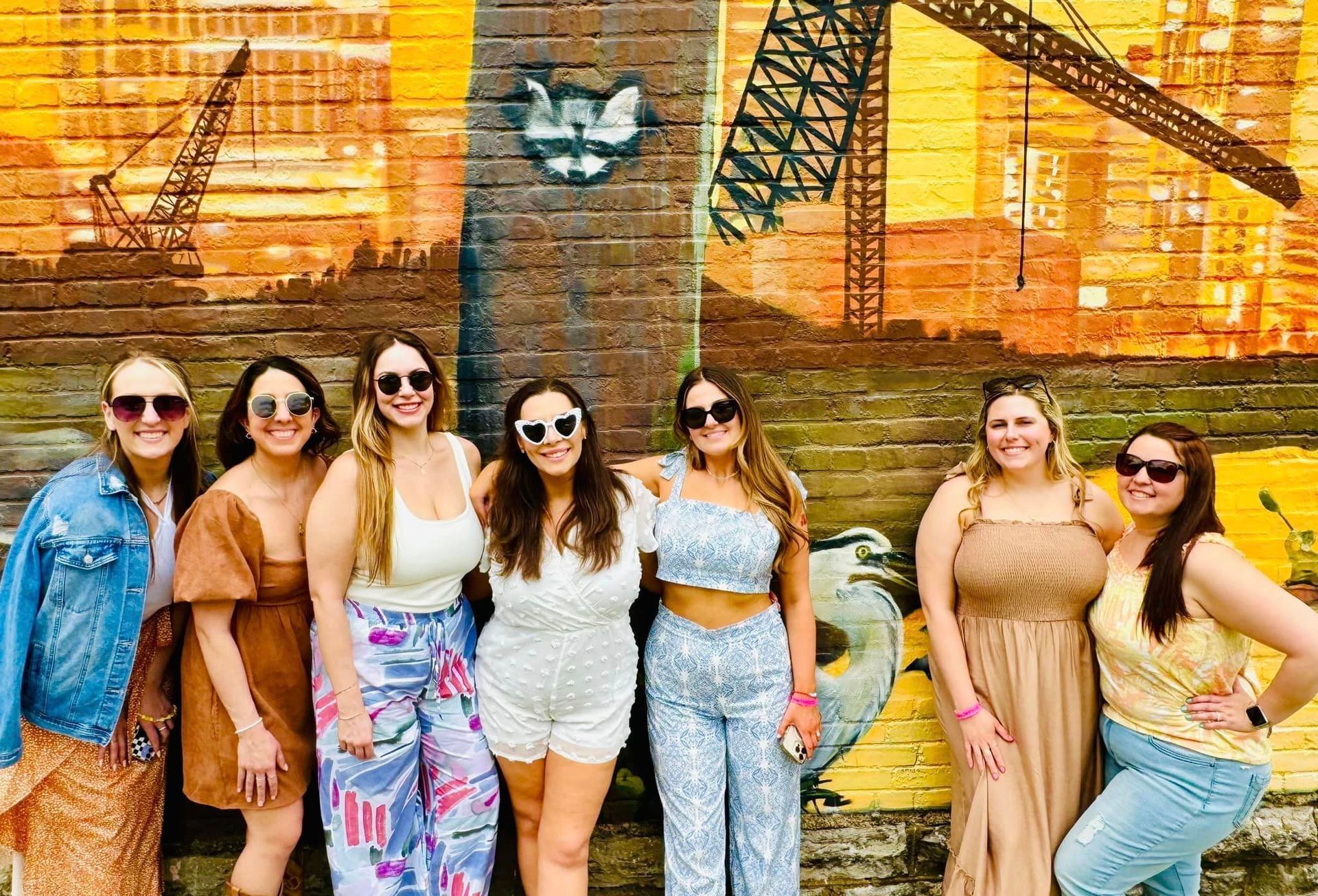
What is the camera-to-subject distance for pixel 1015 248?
3.12m

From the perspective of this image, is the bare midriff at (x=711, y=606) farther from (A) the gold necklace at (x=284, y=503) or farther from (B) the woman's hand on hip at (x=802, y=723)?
(A) the gold necklace at (x=284, y=503)

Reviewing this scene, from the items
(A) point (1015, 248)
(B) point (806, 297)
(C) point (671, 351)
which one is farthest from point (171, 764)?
(A) point (1015, 248)

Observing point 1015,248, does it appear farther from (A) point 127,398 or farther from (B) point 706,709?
(A) point 127,398

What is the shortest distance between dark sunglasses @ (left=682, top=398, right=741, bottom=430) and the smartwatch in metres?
1.73

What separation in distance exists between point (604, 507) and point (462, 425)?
31.6 inches

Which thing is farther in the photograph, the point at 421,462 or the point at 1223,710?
the point at 421,462

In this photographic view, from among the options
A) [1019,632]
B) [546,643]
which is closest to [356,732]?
[546,643]

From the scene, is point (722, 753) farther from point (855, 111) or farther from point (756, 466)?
point (855, 111)

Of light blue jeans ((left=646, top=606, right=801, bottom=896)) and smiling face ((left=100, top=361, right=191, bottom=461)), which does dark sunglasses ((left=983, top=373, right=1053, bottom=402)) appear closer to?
light blue jeans ((left=646, top=606, right=801, bottom=896))

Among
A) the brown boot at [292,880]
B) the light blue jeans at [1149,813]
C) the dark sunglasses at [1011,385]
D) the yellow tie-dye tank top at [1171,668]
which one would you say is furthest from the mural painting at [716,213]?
the brown boot at [292,880]

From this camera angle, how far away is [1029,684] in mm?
2703

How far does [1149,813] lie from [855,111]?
8.08ft

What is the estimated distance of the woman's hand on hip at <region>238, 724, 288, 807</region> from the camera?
2.54 meters

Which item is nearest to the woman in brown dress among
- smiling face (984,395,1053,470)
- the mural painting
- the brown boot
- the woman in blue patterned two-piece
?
the brown boot
